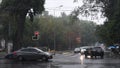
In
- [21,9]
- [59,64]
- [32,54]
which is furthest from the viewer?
[21,9]

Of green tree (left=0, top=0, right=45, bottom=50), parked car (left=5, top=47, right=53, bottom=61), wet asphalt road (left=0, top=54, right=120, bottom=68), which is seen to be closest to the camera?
wet asphalt road (left=0, top=54, right=120, bottom=68)

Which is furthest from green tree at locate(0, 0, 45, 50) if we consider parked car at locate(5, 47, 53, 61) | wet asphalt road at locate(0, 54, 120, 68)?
wet asphalt road at locate(0, 54, 120, 68)

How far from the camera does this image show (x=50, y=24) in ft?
362

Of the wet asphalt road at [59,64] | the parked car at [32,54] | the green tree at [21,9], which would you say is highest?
the green tree at [21,9]

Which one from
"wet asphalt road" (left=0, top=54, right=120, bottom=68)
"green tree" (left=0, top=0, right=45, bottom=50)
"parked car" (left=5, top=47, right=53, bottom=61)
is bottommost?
"wet asphalt road" (left=0, top=54, right=120, bottom=68)

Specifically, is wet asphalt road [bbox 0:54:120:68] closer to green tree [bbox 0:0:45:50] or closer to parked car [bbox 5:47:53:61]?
parked car [bbox 5:47:53:61]

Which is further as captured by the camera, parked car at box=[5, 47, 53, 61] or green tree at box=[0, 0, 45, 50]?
green tree at box=[0, 0, 45, 50]

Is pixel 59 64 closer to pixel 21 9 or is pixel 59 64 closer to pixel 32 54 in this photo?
pixel 32 54

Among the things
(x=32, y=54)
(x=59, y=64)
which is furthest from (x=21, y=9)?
(x=59, y=64)

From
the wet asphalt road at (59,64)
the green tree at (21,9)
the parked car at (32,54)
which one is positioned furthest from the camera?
the green tree at (21,9)

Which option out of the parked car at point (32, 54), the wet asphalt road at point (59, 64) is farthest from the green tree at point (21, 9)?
the wet asphalt road at point (59, 64)

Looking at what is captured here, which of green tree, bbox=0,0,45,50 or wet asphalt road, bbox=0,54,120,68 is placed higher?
green tree, bbox=0,0,45,50

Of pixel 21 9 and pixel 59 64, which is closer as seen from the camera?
pixel 59 64

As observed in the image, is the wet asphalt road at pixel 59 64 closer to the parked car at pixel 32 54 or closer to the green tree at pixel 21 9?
the parked car at pixel 32 54
